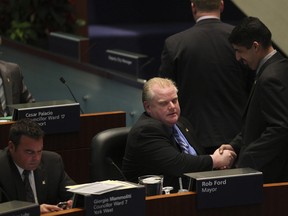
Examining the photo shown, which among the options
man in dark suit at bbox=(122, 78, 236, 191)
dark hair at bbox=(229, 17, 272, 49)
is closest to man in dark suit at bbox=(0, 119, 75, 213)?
man in dark suit at bbox=(122, 78, 236, 191)

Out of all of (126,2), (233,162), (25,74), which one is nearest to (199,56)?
(233,162)

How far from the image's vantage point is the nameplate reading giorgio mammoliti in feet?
11.0

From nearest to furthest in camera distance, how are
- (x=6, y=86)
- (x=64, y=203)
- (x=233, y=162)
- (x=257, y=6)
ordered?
(x=257, y=6) → (x=64, y=203) → (x=233, y=162) → (x=6, y=86)

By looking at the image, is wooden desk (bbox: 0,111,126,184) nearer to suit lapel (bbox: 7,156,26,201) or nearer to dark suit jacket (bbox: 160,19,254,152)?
dark suit jacket (bbox: 160,19,254,152)

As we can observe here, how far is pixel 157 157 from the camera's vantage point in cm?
422

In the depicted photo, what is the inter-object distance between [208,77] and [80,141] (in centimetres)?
89

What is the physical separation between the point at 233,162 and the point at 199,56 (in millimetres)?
759

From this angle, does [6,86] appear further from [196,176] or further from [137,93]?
[196,176]

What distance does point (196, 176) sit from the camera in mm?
3396

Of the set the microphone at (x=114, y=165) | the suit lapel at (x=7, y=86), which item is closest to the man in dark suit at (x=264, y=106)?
the microphone at (x=114, y=165)

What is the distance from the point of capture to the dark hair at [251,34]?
396cm

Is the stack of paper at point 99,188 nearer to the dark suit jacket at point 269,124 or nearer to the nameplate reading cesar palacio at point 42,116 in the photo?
the dark suit jacket at point 269,124

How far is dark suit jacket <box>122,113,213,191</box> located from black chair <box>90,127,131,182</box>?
114mm

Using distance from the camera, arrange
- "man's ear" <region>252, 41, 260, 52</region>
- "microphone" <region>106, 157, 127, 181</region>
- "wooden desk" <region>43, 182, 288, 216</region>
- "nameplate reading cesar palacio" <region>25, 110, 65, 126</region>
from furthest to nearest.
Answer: "nameplate reading cesar palacio" <region>25, 110, 65, 126</region>, "microphone" <region>106, 157, 127, 181</region>, "man's ear" <region>252, 41, 260, 52</region>, "wooden desk" <region>43, 182, 288, 216</region>
